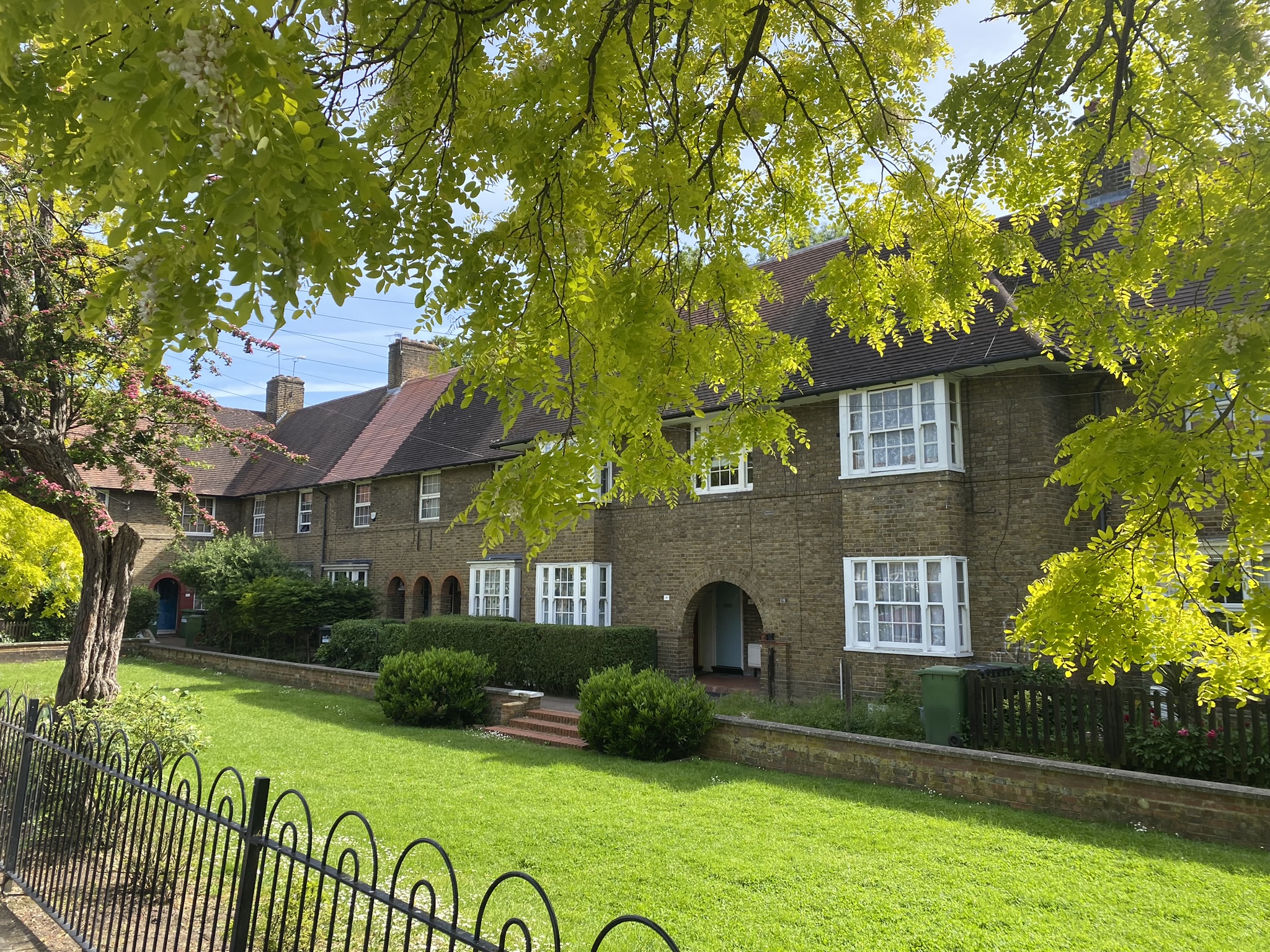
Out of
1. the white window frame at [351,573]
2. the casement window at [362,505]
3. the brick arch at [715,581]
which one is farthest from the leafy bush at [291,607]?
the brick arch at [715,581]

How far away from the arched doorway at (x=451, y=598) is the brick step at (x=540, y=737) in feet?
39.9

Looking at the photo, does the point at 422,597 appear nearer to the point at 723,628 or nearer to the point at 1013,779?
the point at 723,628

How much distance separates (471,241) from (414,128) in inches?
35.4

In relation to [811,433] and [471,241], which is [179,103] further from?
[811,433]

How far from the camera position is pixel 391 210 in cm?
365

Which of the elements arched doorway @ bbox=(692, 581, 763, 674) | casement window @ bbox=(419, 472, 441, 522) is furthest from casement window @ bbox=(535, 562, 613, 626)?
casement window @ bbox=(419, 472, 441, 522)

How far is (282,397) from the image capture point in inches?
1649

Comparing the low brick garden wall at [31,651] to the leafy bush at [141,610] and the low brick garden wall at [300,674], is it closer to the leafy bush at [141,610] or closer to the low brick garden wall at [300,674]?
the low brick garden wall at [300,674]

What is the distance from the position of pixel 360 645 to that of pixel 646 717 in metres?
13.3

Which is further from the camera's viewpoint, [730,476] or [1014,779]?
[730,476]

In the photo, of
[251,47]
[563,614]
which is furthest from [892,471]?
[251,47]

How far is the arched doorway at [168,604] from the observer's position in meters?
36.8

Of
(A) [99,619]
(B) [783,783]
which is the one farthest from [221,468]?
(B) [783,783]

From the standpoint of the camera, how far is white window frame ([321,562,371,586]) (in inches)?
1139
